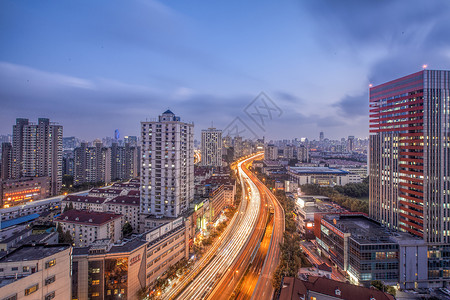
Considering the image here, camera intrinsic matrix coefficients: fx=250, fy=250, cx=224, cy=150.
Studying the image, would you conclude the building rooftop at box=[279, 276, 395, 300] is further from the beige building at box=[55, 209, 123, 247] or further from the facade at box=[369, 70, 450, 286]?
the beige building at box=[55, 209, 123, 247]

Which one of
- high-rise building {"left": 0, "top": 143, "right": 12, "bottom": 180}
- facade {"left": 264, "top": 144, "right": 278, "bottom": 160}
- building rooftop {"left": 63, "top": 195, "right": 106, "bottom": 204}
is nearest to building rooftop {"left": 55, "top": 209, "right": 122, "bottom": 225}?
building rooftop {"left": 63, "top": 195, "right": 106, "bottom": 204}

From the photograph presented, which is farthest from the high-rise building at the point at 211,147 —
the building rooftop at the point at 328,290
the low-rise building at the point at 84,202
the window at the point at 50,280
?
the window at the point at 50,280

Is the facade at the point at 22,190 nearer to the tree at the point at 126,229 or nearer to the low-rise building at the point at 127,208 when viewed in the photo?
the low-rise building at the point at 127,208

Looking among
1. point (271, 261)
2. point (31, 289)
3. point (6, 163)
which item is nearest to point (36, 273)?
point (31, 289)

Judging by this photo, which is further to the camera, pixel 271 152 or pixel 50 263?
pixel 271 152

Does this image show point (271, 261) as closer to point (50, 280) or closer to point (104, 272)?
point (104, 272)

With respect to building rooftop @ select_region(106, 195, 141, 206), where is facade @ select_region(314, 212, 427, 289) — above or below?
below

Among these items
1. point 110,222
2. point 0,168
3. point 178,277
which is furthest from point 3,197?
point 178,277

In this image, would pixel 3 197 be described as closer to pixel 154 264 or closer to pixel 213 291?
pixel 154 264
